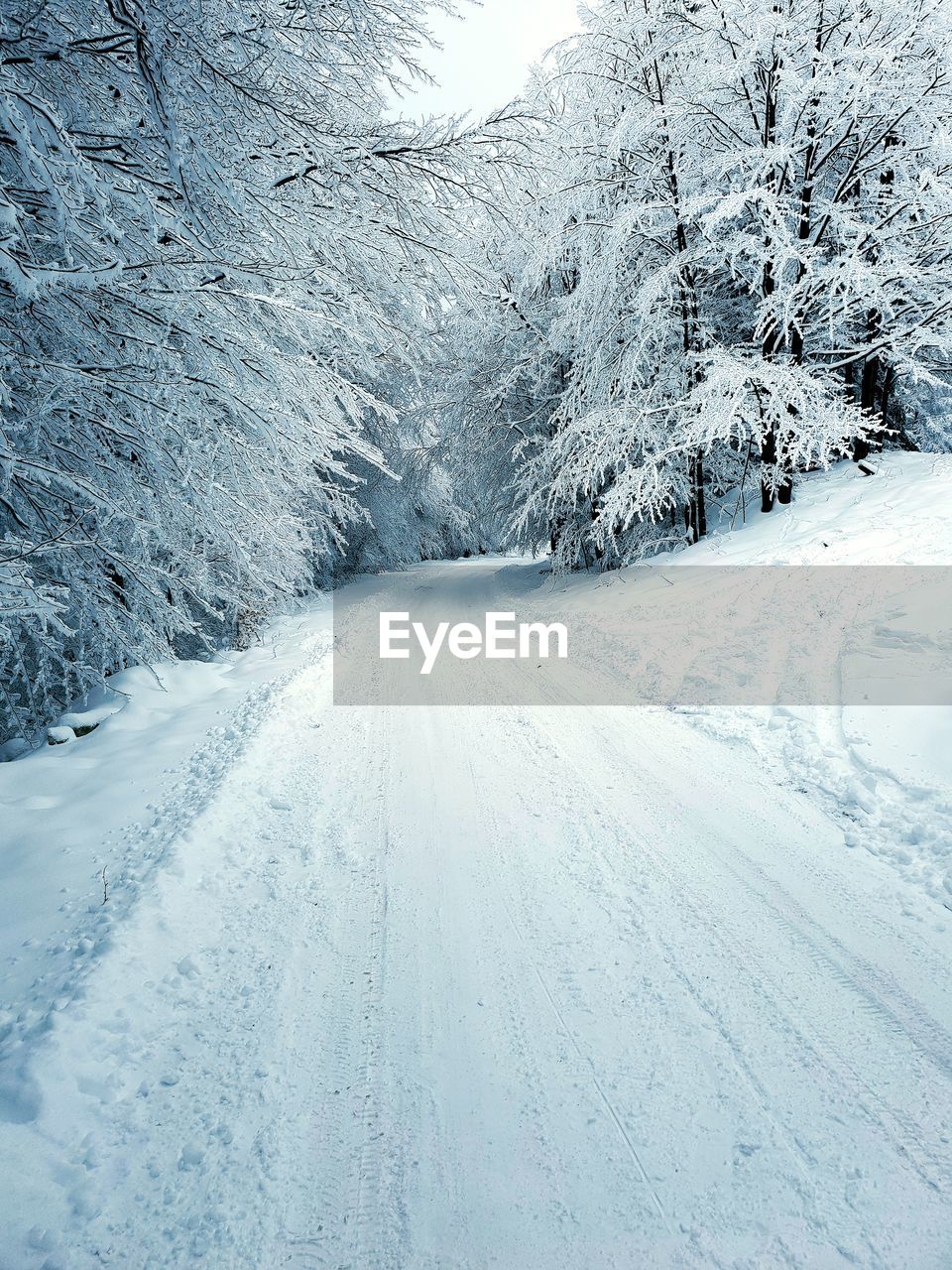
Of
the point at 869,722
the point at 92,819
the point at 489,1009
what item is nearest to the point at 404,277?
the point at 92,819

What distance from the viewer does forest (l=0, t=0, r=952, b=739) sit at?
3.16 metres

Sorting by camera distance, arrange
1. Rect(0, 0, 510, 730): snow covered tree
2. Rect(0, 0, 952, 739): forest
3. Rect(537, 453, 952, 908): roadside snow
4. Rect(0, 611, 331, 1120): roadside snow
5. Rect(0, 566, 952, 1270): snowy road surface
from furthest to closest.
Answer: Rect(537, 453, 952, 908): roadside snow < Rect(0, 0, 952, 739): forest < Rect(0, 0, 510, 730): snow covered tree < Rect(0, 611, 331, 1120): roadside snow < Rect(0, 566, 952, 1270): snowy road surface

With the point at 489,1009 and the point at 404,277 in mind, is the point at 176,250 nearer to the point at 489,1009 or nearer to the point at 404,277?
the point at 404,277

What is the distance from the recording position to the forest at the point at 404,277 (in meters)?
3.16

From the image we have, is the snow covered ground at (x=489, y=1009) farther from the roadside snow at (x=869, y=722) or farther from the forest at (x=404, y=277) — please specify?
the forest at (x=404, y=277)

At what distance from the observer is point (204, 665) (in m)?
7.81

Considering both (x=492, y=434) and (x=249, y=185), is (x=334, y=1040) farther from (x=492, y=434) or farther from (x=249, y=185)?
(x=492, y=434)

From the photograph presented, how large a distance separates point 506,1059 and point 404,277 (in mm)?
4822

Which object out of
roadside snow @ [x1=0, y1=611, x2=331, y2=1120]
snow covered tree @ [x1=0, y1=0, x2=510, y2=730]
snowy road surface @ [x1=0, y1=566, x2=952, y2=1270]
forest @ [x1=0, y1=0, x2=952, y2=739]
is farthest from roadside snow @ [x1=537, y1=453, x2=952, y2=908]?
snow covered tree @ [x1=0, y1=0, x2=510, y2=730]

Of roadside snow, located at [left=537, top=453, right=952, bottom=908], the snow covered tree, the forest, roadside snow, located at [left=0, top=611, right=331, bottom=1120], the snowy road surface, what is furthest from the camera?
roadside snow, located at [left=537, top=453, right=952, bottom=908]

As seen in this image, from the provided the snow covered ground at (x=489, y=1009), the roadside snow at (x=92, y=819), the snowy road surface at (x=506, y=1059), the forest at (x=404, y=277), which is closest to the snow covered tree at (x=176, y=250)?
the forest at (x=404, y=277)

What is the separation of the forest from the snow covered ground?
1624 mm

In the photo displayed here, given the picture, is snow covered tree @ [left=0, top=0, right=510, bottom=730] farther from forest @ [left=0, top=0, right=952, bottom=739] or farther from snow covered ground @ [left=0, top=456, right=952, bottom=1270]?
snow covered ground @ [left=0, top=456, right=952, bottom=1270]

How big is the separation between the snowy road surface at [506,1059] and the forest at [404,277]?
6.08 feet
